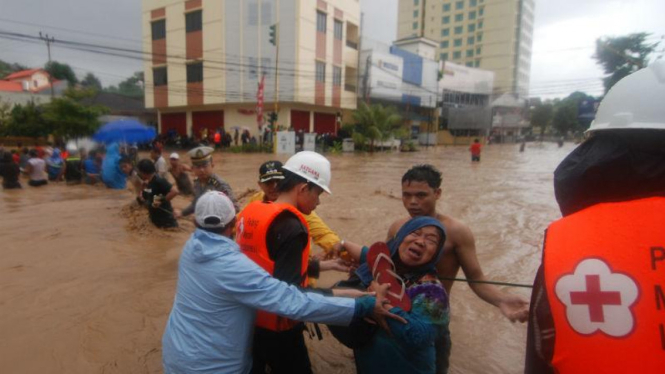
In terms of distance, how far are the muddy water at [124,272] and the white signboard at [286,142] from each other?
1266 cm

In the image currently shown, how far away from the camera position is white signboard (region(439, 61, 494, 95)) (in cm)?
4656

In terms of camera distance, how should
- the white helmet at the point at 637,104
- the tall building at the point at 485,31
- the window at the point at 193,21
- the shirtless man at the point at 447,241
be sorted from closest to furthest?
the white helmet at the point at 637,104 < the shirtless man at the point at 447,241 < the window at the point at 193,21 < the tall building at the point at 485,31

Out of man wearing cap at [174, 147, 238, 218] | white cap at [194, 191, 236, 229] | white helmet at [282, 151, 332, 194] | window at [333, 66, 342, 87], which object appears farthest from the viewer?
window at [333, 66, 342, 87]

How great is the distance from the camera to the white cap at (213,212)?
1823 millimetres

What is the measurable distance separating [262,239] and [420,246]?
0.75 meters

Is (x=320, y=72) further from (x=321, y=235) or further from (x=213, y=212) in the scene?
(x=213, y=212)

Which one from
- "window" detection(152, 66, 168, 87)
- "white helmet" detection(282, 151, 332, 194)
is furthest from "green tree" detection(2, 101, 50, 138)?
"white helmet" detection(282, 151, 332, 194)

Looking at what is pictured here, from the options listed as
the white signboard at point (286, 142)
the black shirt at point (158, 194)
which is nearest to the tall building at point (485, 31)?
the white signboard at point (286, 142)

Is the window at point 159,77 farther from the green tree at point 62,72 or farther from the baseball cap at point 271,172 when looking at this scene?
the baseball cap at point 271,172

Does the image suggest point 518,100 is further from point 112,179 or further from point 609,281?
point 609,281

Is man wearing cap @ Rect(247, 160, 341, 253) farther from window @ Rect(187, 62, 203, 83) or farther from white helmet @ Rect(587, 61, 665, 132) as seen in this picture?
window @ Rect(187, 62, 203, 83)

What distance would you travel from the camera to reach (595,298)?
38.4 inches

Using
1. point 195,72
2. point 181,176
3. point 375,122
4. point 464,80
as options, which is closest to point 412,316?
point 181,176

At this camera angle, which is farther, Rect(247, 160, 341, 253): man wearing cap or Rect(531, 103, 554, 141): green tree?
Rect(531, 103, 554, 141): green tree
